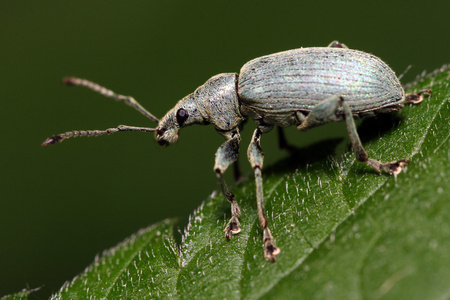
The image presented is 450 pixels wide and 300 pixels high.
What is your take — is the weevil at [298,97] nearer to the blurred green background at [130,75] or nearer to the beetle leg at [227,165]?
the beetle leg at [227,165]

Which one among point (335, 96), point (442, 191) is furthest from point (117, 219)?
point (442, 191)

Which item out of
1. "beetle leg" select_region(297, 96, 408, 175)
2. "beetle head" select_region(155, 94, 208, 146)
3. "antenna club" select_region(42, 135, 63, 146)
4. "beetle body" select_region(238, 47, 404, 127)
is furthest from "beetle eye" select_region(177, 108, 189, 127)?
"beetle leg" select_region(297, 96, 408, 175)

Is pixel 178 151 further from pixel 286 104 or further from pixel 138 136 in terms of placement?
pixel 286 104

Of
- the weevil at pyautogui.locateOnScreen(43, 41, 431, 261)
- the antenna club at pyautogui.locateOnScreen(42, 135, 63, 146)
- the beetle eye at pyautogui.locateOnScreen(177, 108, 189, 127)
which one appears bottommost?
the weevil at pyautogui.locateOnScreen(43, 41, 431, 261)

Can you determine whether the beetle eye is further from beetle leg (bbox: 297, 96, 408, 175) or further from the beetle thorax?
beetle leg (bbox: 297, 96, 408, 175)

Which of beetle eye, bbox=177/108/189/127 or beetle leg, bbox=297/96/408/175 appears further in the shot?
beetle eye, bbox=177/108/189/127

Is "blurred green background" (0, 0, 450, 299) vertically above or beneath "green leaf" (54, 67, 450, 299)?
above

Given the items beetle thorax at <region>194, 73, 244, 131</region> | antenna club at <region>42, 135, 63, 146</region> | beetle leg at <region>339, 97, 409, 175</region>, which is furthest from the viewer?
beetle thorax at <region>194, 73, 244, 131</region>
